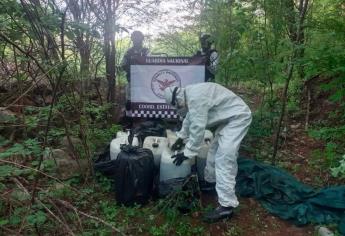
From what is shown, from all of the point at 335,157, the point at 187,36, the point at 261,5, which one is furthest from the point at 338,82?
the point at 187,36

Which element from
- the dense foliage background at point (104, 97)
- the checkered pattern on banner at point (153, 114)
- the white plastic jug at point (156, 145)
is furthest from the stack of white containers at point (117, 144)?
the checkered pattern on banner at point (153, 114)

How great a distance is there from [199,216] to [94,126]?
8.09ft

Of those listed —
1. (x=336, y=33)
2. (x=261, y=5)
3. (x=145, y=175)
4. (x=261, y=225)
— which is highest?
(x=261, y=5)

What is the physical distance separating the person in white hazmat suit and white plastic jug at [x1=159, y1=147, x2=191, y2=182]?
9 centimetres

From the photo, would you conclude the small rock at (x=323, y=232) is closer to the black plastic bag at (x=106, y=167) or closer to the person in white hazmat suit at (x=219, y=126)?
the person in white hazmat suit at (x=219, y=126)

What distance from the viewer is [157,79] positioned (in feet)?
20.3

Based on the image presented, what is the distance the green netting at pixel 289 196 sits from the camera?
395 cm

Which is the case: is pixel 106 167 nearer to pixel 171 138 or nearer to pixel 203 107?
pixel 171 138

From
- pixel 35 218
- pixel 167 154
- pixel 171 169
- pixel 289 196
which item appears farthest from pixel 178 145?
pixel 35 218

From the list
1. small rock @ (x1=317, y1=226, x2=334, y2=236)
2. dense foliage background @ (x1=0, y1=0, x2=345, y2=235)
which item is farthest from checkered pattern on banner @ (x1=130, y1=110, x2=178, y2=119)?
small rock @ (x1=317, y1=226, x2=334, y2=236)

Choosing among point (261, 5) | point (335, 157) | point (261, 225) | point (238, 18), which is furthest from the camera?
point (238, 18)

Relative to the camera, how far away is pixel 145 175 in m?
4.19

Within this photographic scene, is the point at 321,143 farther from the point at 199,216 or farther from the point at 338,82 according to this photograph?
the point at 199,216

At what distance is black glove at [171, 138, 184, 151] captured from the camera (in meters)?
4.52
